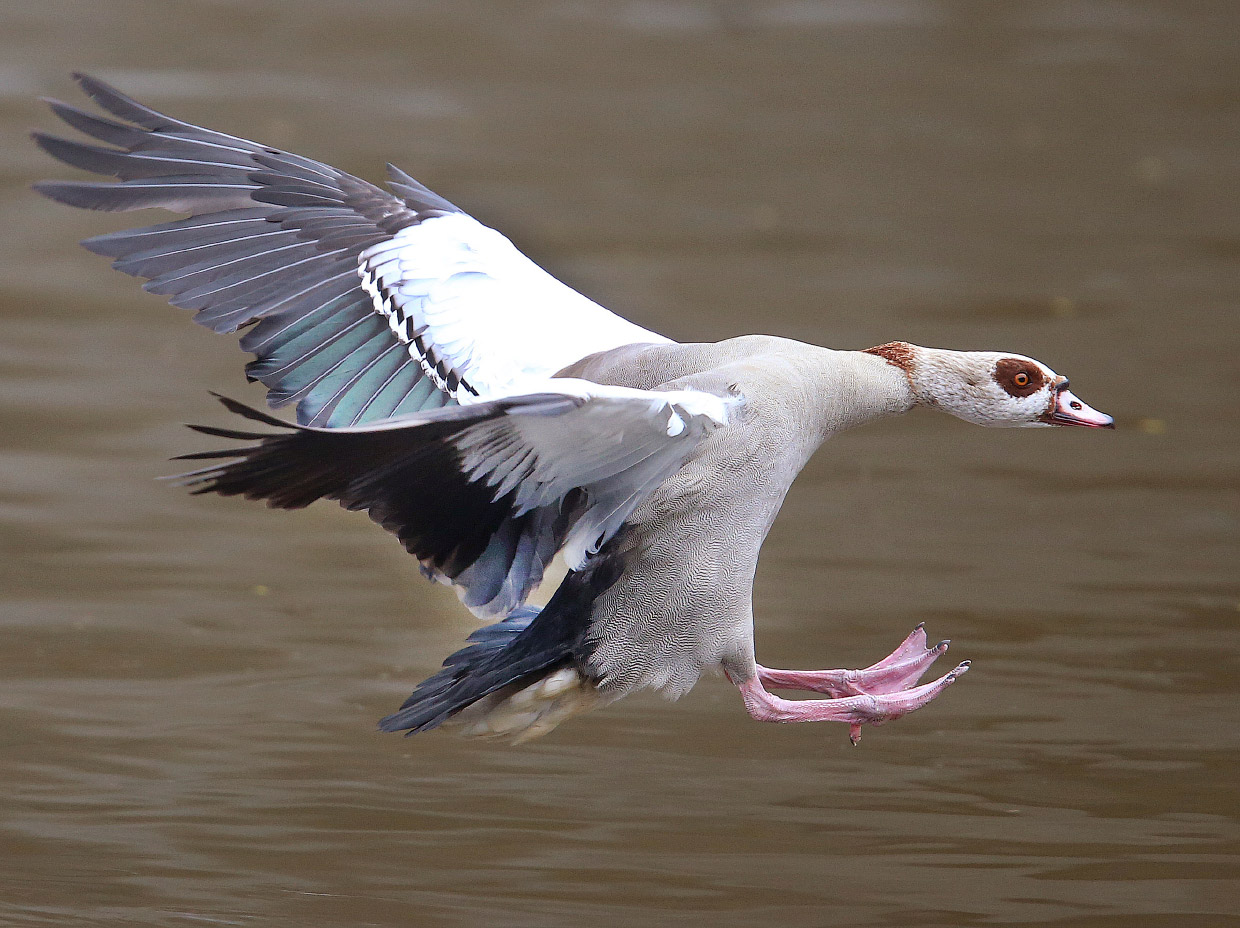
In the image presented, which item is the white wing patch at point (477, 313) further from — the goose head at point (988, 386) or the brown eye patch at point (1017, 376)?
the brown eye patch at point (1017, 376)

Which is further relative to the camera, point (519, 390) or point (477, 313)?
point (477, 313)

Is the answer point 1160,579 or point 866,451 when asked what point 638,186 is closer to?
point 866,451

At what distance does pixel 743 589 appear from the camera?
398 centimetres

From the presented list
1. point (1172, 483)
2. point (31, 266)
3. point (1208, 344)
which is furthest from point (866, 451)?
point (31, 266)

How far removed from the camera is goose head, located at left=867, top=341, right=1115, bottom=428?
420cm

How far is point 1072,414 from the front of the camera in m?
4.26

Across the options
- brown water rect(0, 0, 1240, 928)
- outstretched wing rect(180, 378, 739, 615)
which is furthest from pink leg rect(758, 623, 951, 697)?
outstretched wing rect(180, 378, 739, 615)

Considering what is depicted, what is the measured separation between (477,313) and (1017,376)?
1290 mm

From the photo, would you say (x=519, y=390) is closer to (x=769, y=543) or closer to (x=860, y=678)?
(x=860, y=678)

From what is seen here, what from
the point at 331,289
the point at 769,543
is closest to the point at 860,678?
the point at 331,289

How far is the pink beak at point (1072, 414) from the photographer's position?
4.24 metres

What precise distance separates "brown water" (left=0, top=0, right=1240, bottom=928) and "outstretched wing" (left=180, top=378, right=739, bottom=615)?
0.83m

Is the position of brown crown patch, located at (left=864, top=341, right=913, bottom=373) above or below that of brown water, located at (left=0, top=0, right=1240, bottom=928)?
above

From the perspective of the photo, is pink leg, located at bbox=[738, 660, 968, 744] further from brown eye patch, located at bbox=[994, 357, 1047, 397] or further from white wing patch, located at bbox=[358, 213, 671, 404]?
white wing patch, located at bbox=[358, 213, 671, 404]
